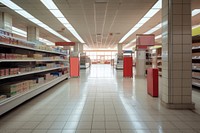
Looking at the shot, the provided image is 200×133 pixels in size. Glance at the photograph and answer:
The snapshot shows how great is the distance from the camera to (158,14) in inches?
335

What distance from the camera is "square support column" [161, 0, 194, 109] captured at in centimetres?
418

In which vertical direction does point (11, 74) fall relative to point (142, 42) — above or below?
below

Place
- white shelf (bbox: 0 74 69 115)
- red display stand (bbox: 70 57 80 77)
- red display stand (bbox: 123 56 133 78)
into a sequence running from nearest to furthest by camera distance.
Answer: white shelf (bbox: 0 74 69 115)
red display stand (bbox: 70 57 80 77)
red display stand (bbox: 123 56 133 78)

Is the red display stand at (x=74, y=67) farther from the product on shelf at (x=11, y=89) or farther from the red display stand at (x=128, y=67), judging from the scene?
the product on shelf at (x=11, y=89)

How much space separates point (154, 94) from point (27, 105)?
3.98 metres

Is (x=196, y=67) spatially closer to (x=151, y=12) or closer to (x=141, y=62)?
(x=151, y=12)

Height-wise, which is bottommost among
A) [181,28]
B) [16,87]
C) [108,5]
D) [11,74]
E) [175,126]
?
[175,126]

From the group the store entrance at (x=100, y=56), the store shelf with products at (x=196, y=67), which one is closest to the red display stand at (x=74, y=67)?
the store shelf with products at (x=196, y=67)

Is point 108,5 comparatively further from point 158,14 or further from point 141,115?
point 141,115

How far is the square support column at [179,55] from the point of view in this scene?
4.18 meters

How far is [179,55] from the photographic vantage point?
4.21 m

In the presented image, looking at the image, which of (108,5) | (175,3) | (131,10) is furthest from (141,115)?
(131,10)

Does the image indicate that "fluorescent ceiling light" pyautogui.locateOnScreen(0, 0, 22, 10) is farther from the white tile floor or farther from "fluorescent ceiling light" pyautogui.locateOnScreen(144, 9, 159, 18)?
"fluorescent ceiling light" pyautogui.locateOnScreen(144, 9, 159, 18)

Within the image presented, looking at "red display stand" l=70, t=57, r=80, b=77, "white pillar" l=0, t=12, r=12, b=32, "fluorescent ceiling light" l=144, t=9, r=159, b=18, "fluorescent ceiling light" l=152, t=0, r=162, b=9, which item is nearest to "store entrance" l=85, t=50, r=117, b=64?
"red display stand" l=70, t=57, r=80, b=77
